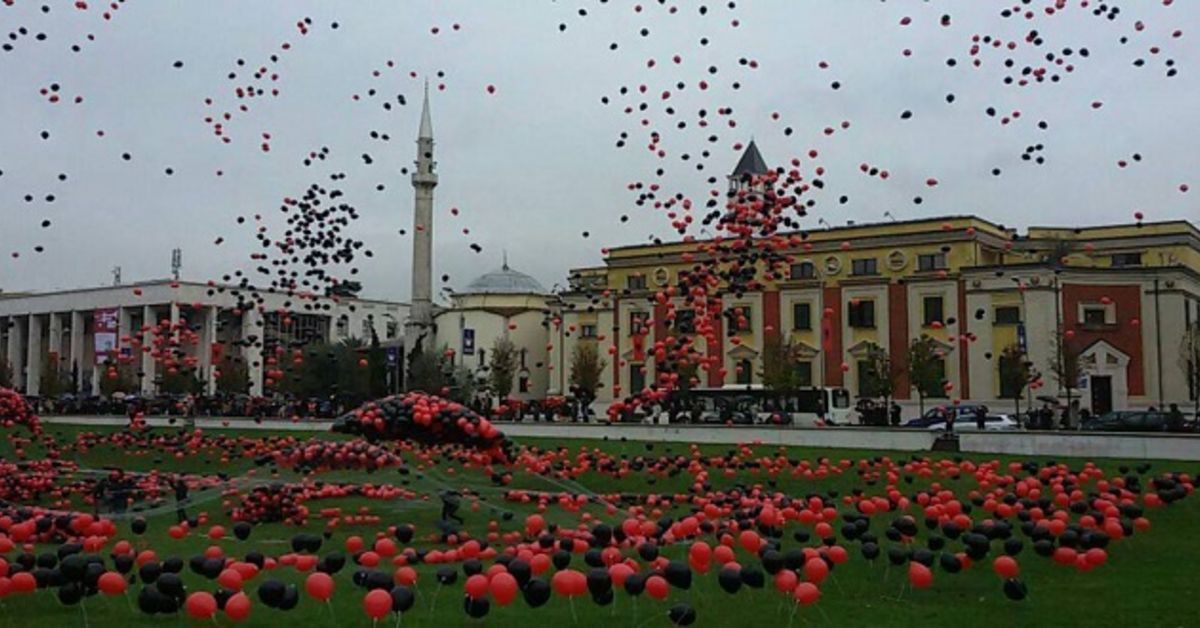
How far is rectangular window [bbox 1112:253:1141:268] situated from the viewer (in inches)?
2510

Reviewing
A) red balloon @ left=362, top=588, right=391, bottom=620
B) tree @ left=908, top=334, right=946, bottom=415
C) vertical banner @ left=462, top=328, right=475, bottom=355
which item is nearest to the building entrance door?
tree @ left=908, top=334, right=946, bottom=415

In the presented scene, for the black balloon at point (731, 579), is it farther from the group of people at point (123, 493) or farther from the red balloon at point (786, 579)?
the group of people at point (123, 493)

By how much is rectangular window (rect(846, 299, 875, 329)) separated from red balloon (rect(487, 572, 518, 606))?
5756cm

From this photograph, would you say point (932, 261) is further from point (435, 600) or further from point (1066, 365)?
point (435, 600)

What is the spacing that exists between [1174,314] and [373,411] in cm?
5106

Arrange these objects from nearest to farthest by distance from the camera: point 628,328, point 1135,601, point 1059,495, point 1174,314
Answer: point 1135,601, point 1059,495, point 1174,314, point 628,328

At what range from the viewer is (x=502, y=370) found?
73812 millimetres

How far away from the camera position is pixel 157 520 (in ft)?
73.3

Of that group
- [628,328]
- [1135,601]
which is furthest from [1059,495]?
[628,328]

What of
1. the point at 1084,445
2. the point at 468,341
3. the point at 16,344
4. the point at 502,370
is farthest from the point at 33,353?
the point at 1084,445

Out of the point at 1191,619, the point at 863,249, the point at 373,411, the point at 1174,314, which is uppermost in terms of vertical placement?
the point at 863,249

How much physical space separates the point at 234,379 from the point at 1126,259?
194 ft

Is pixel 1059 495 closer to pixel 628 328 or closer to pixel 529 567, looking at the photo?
pixel 529 567

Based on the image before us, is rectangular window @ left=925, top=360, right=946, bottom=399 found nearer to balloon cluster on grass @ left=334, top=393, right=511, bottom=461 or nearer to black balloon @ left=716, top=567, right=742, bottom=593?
balloon cluster on grass @ left=334, top=393, right=511, bottom=461
